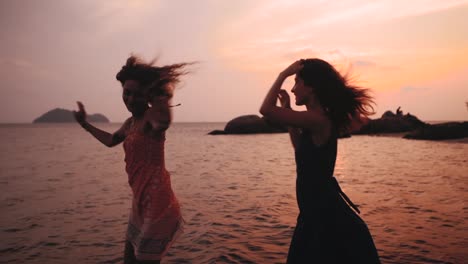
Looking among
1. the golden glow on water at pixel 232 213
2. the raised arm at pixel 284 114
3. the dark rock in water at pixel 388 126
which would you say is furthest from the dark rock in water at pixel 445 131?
the raised arm at pixel 284 114

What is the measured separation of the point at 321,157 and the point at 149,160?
4.85 ft

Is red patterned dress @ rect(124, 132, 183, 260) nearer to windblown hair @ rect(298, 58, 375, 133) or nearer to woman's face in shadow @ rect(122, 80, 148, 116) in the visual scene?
woman's face in shadow @ rect(122, 80, 148, 116)

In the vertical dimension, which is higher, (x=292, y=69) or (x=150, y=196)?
(x=292, y=69)

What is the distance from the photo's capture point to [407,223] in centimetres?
779

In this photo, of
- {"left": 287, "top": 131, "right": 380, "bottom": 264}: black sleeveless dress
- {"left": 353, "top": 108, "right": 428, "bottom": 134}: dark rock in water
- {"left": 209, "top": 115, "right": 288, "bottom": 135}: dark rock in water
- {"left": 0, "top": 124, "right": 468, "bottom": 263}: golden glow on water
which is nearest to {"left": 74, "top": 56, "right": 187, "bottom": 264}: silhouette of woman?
{"left": 287, "top": 131, "right": 380, "bottom": 264}: black sleeveless dress

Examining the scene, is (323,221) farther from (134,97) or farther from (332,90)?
(134,97)

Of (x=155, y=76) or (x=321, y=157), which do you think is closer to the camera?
(x=321, y=157)

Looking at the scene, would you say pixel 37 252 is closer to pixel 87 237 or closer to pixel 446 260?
pixel 87 237

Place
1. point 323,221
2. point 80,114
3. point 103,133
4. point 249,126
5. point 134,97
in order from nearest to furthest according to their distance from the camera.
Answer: point 323,221
point 134,97
point 103,133
point 80,114
point 249,126

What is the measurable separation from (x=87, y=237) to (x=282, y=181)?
8.02 metres

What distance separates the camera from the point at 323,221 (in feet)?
9.78

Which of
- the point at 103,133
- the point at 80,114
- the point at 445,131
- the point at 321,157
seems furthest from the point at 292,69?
the point at 445,131

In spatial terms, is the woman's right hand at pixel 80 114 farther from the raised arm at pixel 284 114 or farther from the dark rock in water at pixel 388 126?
the dark rock in water at pixel 388 126

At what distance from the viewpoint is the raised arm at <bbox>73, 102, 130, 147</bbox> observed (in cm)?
393
